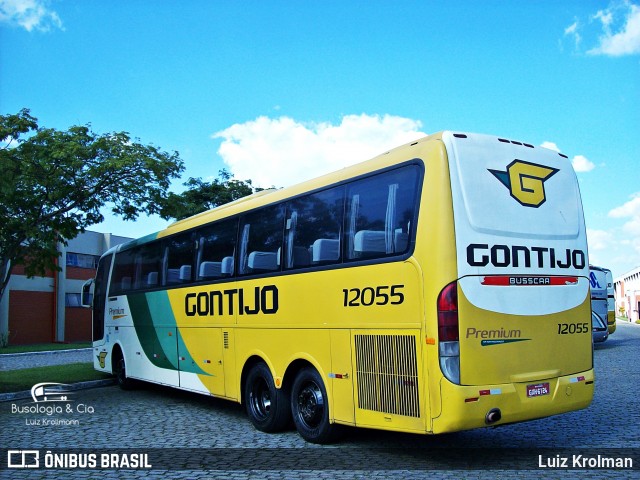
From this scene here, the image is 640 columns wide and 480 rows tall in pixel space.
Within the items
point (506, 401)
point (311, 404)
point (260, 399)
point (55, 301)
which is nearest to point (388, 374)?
point (506, 401)

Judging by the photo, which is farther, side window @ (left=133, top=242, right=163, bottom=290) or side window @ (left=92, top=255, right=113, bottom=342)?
side window @ (left=92, top=255, right=113, bottom=342)

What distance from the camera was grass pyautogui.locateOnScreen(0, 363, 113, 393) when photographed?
14.9 meters

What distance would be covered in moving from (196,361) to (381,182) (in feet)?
18.9

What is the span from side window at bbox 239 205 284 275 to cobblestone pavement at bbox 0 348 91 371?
14.6 m

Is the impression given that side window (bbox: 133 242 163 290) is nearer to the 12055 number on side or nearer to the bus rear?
the 12055 number on side

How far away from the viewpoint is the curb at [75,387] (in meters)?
13.7

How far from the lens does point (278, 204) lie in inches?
385

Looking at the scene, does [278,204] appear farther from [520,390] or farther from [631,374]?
Answer: [631,374]

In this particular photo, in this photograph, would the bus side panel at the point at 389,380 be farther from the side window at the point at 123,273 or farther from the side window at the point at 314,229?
the side window at the point at 123,273

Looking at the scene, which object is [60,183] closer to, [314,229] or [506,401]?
[314,229]

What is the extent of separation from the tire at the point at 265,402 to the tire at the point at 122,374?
6.00 metres

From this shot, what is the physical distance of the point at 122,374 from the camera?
1538cm

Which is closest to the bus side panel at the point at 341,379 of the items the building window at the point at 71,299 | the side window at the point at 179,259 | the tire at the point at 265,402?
the tire at the point at 265,402

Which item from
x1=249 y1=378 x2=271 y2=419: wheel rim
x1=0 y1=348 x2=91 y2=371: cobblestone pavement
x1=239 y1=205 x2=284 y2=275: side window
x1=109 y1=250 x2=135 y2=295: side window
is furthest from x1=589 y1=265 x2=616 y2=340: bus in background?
x1=0 y1=348 x2=91 y2=371: cobblestone pavement
